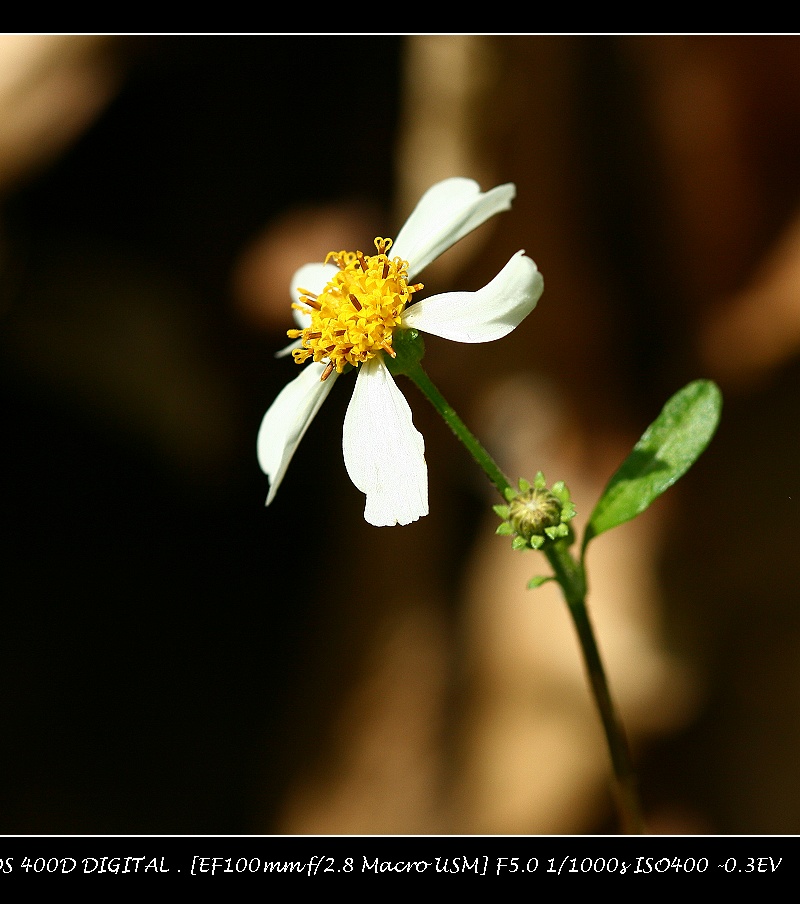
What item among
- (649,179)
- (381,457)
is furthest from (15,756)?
(649,179)

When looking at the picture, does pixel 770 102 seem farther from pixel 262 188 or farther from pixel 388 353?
pixel 388 353

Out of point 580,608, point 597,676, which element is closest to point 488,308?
point 580,608

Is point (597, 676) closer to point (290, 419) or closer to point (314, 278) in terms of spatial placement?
point (290, 419)

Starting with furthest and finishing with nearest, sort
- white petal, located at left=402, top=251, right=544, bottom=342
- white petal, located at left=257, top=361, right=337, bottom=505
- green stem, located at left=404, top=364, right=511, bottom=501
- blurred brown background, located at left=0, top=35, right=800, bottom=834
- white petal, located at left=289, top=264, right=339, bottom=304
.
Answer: blurred brown background, located at left=0, top=35, right=800, bottom=834 < white petal, located at left=289, top=264, right=339, bottom=304 < white petal, located at left=257, top=361, right=337, bottom=505 < green stem, located at left=404, top=364, right=511, bottom=501 < white petal, located at left=402, top=251, right=544, bottom=342

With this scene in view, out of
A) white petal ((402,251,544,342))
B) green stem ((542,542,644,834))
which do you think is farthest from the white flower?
green stem ((542,542,644,834))

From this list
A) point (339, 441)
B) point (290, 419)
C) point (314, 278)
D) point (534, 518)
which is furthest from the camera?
point (339, 441)

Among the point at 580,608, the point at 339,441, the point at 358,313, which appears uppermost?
the point at 339,441

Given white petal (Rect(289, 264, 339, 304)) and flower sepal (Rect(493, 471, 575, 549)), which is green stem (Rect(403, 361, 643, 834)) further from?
white petal (Rect(289, 264, 339, 304))
